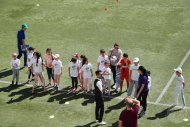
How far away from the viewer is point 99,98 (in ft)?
50.0

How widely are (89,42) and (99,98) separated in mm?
8405

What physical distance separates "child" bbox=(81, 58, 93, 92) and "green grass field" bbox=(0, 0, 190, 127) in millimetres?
480

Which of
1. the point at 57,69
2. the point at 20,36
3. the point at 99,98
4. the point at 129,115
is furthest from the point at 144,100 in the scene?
the point at 20,36

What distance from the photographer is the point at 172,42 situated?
75.4ft

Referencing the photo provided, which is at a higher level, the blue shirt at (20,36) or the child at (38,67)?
the blue shirt at (20,36)

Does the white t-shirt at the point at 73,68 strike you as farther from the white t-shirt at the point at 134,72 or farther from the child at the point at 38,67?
the white t-shirt at the point at 134,72

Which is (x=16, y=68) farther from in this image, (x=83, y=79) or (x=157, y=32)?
(x=157, y=32)

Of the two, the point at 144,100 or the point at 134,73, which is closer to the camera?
the point at 144,100

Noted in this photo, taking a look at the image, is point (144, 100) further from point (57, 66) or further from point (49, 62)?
point (49, 62)

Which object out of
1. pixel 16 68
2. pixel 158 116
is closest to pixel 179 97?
pixel 158 116

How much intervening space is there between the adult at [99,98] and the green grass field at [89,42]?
0.36m

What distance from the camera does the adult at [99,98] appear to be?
15.2 meters

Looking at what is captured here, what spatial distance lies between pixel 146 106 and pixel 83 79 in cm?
323

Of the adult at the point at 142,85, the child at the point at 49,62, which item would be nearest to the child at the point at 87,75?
the child at the point at 49,62
